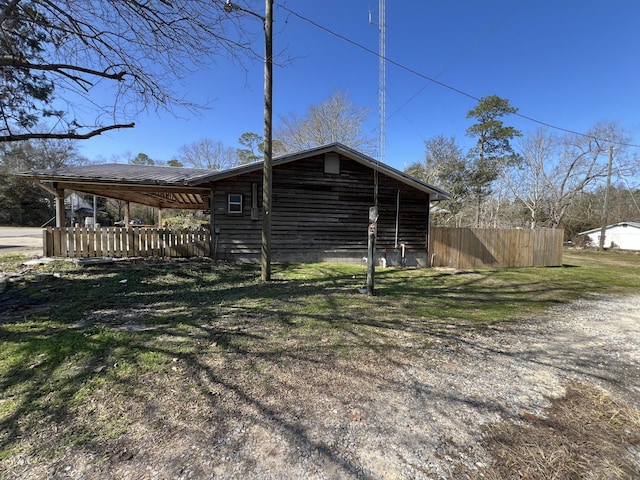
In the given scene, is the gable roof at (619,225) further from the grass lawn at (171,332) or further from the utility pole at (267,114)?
the utility pole at (267,114)

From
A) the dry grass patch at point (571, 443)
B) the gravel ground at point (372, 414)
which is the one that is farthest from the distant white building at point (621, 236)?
the dry grass patch at point (571, 443)

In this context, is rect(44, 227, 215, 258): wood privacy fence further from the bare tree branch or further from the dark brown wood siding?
the bare tree branch

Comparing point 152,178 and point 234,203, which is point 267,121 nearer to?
point 234,203

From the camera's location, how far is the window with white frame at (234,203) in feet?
32.4

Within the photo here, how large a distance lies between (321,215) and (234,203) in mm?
3144

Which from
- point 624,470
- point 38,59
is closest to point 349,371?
point 624,470

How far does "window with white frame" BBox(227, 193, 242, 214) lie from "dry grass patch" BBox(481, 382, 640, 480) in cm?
922

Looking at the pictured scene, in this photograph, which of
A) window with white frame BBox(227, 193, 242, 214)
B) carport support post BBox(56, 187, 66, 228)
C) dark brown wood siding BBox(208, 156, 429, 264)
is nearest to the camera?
carport support post BBox(56, 187, 66, 228)

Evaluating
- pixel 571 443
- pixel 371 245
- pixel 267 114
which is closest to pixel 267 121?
pixel 267 114

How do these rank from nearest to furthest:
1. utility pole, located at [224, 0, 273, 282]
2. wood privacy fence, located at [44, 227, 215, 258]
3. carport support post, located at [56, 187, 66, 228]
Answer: utility pole, located at [224, 0, 273, 282] → wood privacy fence, located at [44, 227, 215, 258] → carport support post, located at [56, 187, 66, 228]

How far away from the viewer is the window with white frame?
9.89 metres

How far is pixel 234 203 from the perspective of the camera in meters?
9.95

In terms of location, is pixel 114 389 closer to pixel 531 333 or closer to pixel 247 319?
pixel 247 319

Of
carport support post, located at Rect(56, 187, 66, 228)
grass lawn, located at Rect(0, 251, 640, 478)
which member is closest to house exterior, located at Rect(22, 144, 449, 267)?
carport support post, located at Rect(56, 187, 66, 228)
